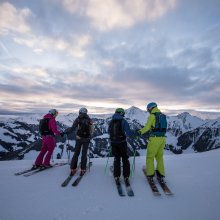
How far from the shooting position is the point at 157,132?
8492 mm

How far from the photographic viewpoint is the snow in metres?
5.66

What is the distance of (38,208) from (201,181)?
6.09 meters

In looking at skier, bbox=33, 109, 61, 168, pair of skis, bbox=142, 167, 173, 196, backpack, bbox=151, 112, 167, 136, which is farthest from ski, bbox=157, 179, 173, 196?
skier, bbox=33, 109, 61, 168

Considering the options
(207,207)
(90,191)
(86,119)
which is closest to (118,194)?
(90,191)

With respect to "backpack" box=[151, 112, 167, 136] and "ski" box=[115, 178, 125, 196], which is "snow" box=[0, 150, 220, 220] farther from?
"backpack" box=[151, 112, 167, 136]

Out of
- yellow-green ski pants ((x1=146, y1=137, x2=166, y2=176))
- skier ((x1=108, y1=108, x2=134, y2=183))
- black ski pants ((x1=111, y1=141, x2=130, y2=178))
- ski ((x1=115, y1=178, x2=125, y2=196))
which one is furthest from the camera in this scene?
skier ((x1=108, y1=108, x2=134, y2=183))

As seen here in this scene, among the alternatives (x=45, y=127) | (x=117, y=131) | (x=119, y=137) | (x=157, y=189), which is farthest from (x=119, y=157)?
(x=45, y=127)

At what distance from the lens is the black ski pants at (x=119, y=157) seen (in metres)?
8.46

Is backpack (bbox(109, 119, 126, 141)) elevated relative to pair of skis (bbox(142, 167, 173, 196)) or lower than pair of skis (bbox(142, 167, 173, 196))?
elevated

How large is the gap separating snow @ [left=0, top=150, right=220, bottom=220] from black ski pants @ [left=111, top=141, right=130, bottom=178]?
50 centimetres

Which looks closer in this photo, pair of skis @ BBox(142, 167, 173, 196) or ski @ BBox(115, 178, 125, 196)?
pair of skis @ BBox(142, 167, 173, 196)

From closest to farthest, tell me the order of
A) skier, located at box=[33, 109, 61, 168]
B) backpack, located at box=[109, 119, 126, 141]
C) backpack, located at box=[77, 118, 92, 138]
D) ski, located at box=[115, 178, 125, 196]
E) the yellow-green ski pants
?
ski, located at box=[115, 178, 125, 196] < the yellow-green ski pants < backpack, located at box=[109, 119, 126, 141] < backpack, located at box=[77, 118, 92, 138] < skier, located at box=[33, 109, 61, 168]

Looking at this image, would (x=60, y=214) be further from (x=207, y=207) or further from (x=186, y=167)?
(x=186, y=167)

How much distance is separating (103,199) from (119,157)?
2.32m
